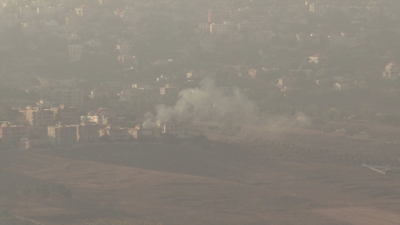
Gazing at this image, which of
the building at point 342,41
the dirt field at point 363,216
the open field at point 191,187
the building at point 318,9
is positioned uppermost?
the building at point 318,9

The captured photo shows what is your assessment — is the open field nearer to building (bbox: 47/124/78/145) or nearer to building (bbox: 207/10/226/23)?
building (bbox: 47/124/78/145)

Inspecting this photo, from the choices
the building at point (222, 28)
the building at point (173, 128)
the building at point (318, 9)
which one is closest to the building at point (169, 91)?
the building at point (173, 128)

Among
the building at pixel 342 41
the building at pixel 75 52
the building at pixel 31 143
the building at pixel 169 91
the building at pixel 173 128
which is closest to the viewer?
the building at pixel 31 143

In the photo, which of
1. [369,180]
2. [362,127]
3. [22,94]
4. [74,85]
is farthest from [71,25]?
[369,180]

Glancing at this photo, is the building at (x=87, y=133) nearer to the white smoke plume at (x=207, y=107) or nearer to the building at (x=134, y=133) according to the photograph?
the building at (x=134, y=133)

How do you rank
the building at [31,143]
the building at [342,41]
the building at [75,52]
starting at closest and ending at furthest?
the building at [31,143] < the building at [75,52] < the building at [342,41]

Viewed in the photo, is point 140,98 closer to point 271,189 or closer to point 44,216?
point 271,189

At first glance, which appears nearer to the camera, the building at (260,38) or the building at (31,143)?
the building at (31,143)

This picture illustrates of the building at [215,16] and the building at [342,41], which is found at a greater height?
the building at [215,16]
